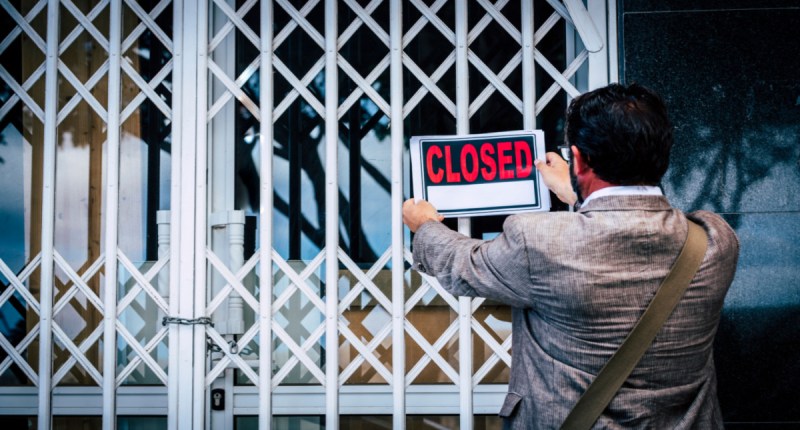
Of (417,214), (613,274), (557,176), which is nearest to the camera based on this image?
(613,274)

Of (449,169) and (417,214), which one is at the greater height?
(449,169)

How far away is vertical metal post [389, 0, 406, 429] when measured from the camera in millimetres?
3297

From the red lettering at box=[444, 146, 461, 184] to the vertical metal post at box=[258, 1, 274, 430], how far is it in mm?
844

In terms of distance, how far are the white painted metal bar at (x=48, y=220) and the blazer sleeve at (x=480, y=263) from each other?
6.70 feet

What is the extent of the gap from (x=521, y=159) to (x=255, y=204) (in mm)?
1325

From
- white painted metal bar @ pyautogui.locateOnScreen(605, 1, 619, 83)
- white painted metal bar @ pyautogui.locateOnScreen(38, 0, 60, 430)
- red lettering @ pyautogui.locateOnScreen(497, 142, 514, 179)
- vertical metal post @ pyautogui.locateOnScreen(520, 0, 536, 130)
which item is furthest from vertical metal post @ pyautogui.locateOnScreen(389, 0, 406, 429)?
white painted metal bar @ pyautogui.locateOnScreen(38, 0, 60, 430)

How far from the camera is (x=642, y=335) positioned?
6.67 ft

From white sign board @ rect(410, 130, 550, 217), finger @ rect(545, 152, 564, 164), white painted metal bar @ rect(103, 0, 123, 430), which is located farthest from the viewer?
white painted metal bar @ rect(103, 0, 123, 430)

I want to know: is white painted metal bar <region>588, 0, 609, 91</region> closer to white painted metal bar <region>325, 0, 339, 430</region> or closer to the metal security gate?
the metal security gate

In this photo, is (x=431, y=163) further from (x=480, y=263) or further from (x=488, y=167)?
(x=480, y=263)

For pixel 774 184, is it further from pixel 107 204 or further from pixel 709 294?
pixel 107 204

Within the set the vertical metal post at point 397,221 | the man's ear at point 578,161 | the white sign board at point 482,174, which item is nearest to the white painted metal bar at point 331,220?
the vertical metal post at point 397,221

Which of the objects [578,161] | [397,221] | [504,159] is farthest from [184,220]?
[578,161]

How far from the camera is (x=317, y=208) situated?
138 inches
